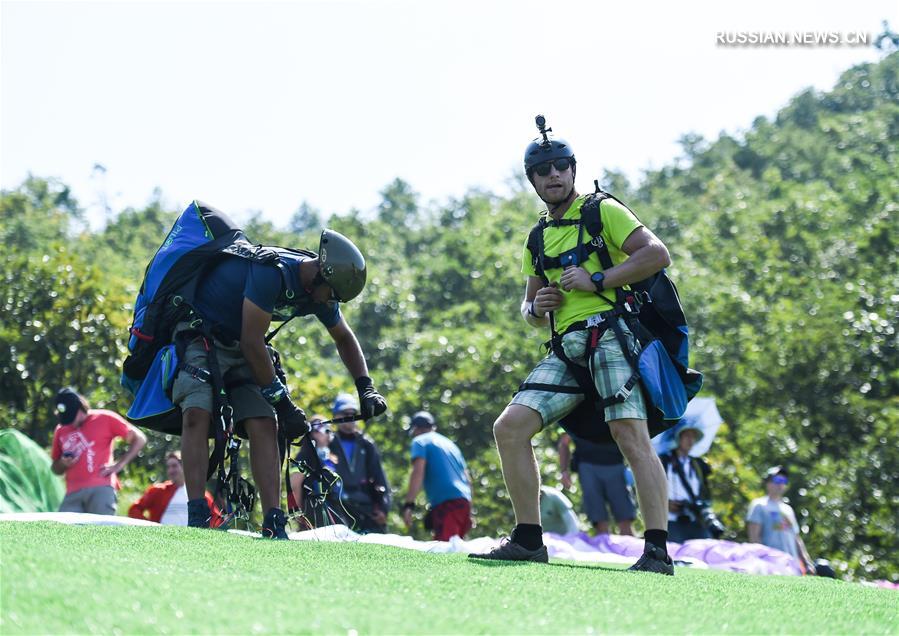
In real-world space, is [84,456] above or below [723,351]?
below

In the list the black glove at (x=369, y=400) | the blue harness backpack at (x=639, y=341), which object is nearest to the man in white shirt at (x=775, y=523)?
the black glove at (x=369, y=400)

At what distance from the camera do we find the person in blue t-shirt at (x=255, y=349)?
22.7ft

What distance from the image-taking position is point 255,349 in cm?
693

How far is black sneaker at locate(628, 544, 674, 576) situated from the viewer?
6.11 m

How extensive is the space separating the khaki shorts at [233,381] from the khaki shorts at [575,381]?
5.38 ft

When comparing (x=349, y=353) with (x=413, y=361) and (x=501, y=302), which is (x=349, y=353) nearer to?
(x=413, y=361)

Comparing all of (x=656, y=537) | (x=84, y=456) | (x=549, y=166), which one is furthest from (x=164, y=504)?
(x=656, y=537)

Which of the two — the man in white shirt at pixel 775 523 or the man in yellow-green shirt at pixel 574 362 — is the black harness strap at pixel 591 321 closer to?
the man in yellow-green shirt at pixel 574 362

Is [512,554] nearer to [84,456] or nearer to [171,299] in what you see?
[171,299]

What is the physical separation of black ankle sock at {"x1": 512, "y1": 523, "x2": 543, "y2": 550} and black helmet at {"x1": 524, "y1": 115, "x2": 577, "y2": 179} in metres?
1.82

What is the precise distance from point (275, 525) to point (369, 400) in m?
0.94

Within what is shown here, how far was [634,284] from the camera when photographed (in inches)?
256

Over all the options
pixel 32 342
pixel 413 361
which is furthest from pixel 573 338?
pixel 413 361

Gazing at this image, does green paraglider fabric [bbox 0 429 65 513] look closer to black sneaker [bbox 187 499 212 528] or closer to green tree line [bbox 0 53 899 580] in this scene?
green tree line [bbox 0 53 899 580]
